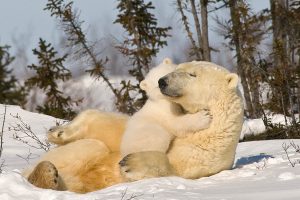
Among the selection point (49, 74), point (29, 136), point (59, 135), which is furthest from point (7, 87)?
point (59, 135)

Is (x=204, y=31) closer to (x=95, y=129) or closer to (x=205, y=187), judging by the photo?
(x=95, y=129)

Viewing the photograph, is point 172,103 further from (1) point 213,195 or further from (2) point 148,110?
(1) point 213,195

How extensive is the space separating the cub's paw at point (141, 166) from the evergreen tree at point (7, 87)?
18.5 meters

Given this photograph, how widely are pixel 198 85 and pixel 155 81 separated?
1.21 ft

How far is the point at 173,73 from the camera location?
16.5 feet

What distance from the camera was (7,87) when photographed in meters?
24.4

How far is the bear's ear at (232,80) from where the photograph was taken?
5043 mm

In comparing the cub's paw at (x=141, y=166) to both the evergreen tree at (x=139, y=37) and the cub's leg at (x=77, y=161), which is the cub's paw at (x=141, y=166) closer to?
the cub's leg at (x=77, y=161)

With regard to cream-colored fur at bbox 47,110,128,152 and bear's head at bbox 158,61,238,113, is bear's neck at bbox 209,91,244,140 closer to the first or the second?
bear's head at bbox 158,61,238,113

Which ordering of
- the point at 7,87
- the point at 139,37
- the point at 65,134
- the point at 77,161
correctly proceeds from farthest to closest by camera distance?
the point at 7,87 < the point at 139,37 < the point at 65,134 < the point at 77,161

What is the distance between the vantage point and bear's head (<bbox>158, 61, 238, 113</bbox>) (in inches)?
195

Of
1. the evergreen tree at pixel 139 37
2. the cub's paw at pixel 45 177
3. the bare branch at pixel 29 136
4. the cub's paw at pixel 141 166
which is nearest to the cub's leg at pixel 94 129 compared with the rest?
the cub's paw at pixel 141 166

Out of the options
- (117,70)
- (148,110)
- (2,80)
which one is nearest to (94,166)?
(148,110)

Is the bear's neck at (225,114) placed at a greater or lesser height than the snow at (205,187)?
greater
